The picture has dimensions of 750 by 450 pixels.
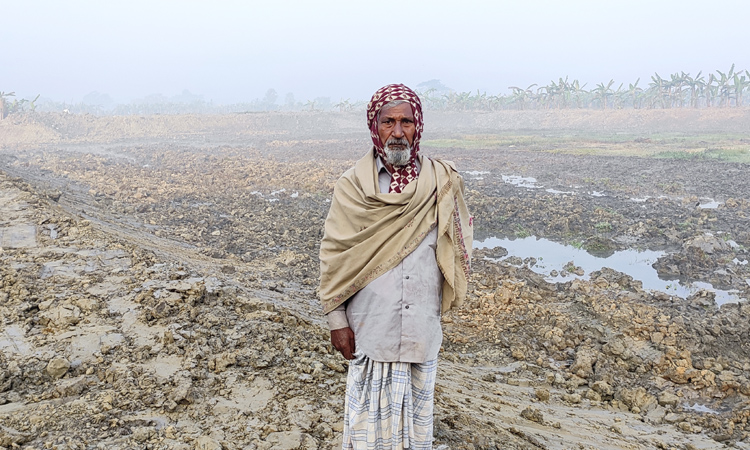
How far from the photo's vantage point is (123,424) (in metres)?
2.76

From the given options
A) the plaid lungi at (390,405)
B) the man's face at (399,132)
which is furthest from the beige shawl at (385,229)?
the plaid lungi at (390,405)

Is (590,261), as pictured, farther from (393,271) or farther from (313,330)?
(393,271)

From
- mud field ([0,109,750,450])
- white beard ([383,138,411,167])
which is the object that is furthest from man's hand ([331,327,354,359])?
mud field ([0,109,750,450])

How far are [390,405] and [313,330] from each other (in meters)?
2.35

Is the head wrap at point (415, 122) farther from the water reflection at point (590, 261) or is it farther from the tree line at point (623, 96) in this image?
the tree line at point (623, 96)

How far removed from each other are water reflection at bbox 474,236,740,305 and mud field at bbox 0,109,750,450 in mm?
49

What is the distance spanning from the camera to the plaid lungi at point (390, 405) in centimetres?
207

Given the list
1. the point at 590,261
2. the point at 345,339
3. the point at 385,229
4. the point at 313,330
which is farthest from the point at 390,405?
the point at 590,261

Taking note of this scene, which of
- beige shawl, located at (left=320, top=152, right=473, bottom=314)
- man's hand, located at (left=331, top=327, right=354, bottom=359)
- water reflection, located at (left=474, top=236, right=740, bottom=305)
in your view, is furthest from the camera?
water reflection, located at (left=474, top=236, right=740, bottom=305)

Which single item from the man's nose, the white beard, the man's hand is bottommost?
the man's hand

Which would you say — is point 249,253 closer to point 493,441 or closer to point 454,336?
point 454,336

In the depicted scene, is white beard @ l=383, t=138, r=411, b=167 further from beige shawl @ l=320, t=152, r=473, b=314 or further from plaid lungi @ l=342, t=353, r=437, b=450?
plaid lungi @ l=342, t=353, r=437, b=450

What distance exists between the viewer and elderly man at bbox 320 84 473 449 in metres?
2.03

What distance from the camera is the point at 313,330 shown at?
4352 mm
